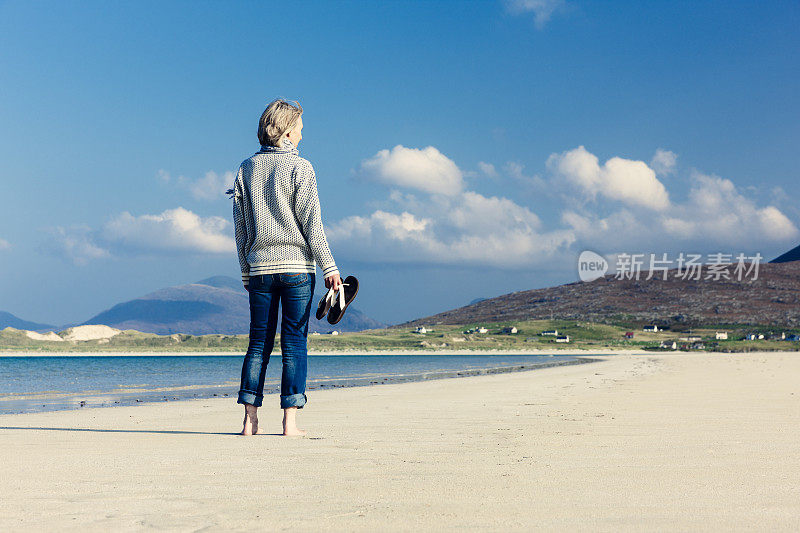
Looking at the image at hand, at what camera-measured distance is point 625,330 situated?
116 meters

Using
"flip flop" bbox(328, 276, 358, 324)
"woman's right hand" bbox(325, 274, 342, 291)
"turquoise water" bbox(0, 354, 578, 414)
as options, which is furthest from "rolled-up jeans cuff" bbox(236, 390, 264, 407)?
"turquoise water" bbox(0, 354, 578, 414)

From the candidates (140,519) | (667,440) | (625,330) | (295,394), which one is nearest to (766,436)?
(667,440)

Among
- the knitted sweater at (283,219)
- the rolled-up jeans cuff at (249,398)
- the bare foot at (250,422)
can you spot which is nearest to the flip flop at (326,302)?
the knitted sweater at (283,219)

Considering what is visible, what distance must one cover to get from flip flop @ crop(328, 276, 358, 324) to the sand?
1.02m

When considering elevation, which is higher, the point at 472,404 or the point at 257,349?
the point at 257,349

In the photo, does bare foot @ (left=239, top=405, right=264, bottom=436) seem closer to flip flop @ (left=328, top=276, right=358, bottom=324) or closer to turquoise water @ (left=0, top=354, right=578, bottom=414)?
flip flop @ (left=328, top=276, right=358, bottom=324)

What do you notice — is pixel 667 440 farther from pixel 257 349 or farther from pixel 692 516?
pixel 257 349

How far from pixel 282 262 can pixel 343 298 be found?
595 mm

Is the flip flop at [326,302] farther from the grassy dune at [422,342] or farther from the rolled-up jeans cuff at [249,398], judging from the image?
the grassy dune at [422,342]

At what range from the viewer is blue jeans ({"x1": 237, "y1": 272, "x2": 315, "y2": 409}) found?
18.6 ft

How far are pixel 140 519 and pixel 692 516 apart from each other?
7.70ft

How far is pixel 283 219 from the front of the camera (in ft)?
18.8

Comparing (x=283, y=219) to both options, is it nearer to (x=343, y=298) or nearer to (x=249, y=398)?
(x=343, y=298)

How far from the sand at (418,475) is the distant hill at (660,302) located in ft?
386
